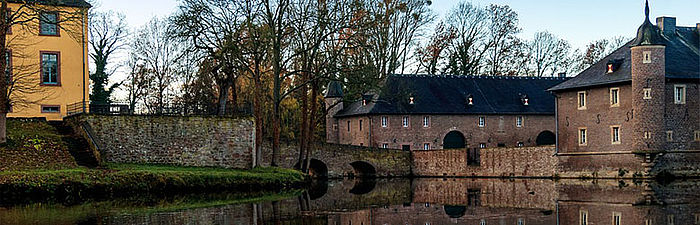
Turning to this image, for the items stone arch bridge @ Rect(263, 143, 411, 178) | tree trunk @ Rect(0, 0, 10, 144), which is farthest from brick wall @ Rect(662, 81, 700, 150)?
tree trunk @ Rect(0, 0, 10, 144)

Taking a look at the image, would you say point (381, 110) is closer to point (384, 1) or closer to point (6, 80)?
point (384, 1)

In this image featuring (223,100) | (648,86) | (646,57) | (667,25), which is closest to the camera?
(646,57)

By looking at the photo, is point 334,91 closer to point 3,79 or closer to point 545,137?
point 545,137

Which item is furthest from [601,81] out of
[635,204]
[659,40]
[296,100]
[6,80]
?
[6,80]

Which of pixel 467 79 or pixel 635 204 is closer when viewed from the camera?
pixel 635 204

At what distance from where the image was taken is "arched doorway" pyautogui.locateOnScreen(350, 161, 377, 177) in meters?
43.3

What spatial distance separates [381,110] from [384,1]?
6275 mm

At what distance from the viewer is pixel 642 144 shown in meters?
33.3

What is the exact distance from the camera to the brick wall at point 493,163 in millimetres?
37625

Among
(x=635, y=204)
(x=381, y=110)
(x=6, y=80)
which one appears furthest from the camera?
(x=381, y=110)

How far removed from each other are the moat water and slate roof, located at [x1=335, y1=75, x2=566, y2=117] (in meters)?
19.9

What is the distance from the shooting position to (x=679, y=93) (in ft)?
111

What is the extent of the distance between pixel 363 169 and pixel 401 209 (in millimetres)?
23857

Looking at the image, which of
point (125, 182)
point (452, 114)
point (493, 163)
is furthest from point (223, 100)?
point (452, 114)
